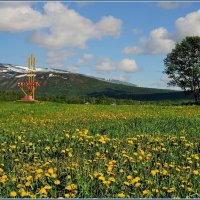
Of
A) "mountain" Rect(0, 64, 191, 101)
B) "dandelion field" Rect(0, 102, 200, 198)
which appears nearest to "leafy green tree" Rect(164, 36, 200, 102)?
"dandelion field" Rect(0, 102, 200, 198)

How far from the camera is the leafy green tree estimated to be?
238ft

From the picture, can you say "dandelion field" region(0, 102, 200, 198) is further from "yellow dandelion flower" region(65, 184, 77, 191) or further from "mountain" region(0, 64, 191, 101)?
"mountain" region(0, 64, 191, 101)

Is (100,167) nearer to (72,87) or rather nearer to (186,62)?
(186,62)

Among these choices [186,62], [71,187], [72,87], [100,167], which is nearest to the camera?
[71,187]

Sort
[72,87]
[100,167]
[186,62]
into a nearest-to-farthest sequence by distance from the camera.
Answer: [100,167] → [186,62] → [72,87]

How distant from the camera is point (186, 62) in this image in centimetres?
7300

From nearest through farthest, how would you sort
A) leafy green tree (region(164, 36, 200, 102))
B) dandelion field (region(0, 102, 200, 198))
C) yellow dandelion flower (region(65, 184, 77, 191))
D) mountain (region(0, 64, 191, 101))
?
yellow dandelion flower (region(65, 184, 77, 191)) → dandelion field (region(0, 102, 200, 198)) → leafy green tree (region(164, 36, 200, 102)) → mountain (region(0, 64, 191, 101))

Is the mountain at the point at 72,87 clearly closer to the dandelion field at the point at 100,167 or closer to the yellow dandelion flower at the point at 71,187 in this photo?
the dandelion field at the point at 100,167

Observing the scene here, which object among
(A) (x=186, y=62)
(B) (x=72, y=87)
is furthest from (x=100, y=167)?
(B) (x=72, y=87)

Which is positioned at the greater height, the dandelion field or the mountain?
the mountain

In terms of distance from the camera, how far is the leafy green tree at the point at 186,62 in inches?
2859

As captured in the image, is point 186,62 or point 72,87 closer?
point 186,62

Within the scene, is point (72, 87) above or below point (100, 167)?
above

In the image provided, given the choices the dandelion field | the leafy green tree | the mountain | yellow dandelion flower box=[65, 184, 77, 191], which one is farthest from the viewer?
the mountain
